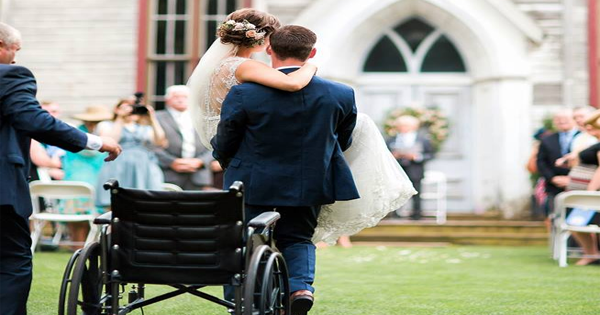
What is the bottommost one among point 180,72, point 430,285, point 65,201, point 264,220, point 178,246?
point 430,285

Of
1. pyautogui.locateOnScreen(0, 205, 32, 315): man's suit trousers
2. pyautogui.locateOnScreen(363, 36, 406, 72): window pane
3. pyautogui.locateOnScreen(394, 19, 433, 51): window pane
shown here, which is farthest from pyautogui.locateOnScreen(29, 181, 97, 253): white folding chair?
pyautogui.locateOnScreen(394, 19, 433, 51): window pane

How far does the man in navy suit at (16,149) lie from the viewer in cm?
455

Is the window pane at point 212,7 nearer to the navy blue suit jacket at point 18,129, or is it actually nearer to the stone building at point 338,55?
the stone building at point 338,55

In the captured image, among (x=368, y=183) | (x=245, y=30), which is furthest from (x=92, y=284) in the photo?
(x=368, y=183)

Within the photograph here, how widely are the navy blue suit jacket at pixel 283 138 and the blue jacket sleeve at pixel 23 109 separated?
84 centimetres

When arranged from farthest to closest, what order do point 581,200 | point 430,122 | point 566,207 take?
point 430,122 < point 566,207 < point 581,200

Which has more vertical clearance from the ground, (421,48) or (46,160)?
(421,48)

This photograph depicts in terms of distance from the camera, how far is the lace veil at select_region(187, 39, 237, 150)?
5.21 meters

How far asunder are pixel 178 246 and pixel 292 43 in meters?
1.24

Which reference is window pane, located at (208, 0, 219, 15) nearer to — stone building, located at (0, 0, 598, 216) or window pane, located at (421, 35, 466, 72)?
stone building, located at (0, 0, 598, 216)

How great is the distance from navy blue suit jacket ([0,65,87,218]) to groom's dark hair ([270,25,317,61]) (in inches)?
43.2

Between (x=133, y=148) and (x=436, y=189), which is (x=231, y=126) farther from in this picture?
(x=436, y=189)

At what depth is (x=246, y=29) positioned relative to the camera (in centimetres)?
512

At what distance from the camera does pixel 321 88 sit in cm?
491
